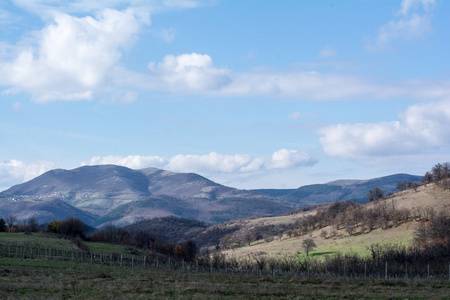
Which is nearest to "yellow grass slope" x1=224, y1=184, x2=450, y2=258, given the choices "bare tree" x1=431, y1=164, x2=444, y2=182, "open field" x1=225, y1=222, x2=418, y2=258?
"open field" x1=225, y1=222, x2=418, y2=258

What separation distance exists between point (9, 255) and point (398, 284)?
2366 inches

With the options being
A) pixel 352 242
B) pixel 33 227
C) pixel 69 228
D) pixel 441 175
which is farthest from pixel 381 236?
pixel 33 227

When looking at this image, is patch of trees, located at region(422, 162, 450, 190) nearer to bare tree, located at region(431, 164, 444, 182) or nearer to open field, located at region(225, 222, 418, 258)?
bare tree, located at region(431, 164, 444, 182)

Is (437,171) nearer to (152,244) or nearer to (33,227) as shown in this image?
(152,244)

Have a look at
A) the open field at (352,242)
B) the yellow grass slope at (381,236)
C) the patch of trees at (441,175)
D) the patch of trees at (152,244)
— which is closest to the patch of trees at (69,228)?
the patch of trees at (152,244)

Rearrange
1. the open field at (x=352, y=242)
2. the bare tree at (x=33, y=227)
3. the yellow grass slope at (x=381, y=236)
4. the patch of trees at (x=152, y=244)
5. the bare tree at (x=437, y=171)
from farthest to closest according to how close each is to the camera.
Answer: the bare tree at (x=437, y=171) → the patch of trees at (x=152, y=244) → the bare tree at (x=33, y=227) → the yellow grass slope at (x=381, y=236) → the open field at (x=352, y=242)

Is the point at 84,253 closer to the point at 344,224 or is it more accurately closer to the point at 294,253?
the point at 294,253

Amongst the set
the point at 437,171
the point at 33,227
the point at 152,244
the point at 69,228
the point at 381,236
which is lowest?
the point at 152,244

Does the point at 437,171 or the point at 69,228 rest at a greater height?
the point at 437,171

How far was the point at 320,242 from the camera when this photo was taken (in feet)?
486

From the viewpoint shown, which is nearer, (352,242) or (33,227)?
(352,242)

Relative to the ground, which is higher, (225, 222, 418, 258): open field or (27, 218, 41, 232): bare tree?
(27, 218, 41, 232): bare tree

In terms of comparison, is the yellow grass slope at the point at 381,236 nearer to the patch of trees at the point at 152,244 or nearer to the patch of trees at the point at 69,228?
the patch of trees at the point at 152,244

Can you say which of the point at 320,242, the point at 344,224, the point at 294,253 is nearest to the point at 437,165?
the point at 344,224
